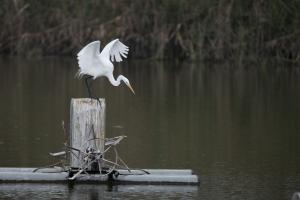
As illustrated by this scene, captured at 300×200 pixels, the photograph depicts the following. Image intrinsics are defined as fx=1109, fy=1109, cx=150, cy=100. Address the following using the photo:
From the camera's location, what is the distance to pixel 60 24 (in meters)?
45.3

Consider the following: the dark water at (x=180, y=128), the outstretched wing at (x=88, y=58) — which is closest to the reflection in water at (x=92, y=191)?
the dark water at (x=180, y=128)

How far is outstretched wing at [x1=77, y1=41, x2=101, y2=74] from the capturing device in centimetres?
1552

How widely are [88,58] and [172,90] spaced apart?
13.9 meters

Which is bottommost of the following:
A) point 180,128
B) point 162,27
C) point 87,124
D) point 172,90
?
point 180,128

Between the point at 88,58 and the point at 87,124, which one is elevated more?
the point at 88,58

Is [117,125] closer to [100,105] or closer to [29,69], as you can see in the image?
[100,105]

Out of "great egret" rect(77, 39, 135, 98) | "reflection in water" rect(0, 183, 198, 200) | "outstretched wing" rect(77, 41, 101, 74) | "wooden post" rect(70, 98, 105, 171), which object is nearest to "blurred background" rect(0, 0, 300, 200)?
"reflection in water" rect(0, 183, 198, 200)

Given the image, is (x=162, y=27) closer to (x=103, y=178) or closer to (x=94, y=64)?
(x=94, y=64)

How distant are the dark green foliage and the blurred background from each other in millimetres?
50

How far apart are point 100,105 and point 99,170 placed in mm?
861

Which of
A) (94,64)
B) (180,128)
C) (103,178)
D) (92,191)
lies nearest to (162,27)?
(180,128)

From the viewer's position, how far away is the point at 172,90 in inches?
1158

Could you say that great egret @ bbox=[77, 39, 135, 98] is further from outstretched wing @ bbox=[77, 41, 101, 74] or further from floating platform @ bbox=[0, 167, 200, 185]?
floating platform @ bbox=[0, 167, 200, 185]

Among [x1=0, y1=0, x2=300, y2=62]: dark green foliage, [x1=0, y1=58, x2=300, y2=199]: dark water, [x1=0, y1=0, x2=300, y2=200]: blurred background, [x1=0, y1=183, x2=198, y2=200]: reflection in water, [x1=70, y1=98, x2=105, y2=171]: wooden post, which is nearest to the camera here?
[x1=0, y1=183, x2=198, y2=200]: reflection in water
